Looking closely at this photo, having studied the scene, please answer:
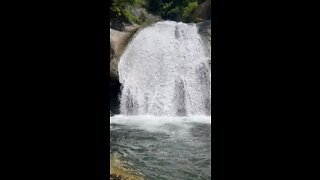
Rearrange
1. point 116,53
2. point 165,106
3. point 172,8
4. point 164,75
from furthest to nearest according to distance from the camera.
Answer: point 172,8
point 116,53
point 164,75
point 165,106

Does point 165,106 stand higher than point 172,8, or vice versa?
point 172,8

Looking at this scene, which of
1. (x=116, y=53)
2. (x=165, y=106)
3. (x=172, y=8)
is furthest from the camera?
(x=172, y=8)

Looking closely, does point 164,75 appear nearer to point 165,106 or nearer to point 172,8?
point 165,106

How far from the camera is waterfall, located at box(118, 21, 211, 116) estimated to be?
555 inches

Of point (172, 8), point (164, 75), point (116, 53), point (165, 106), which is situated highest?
point (172, 8)

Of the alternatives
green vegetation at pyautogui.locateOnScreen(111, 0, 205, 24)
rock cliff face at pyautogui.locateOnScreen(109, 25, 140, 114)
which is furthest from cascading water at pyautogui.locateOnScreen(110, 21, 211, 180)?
green vegetation at pyautogui.locateOnScreen(111, 0, 205, 24)

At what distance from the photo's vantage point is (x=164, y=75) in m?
15.3

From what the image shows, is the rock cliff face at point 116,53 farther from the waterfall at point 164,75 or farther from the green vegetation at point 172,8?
the green vegetation at point 172,8

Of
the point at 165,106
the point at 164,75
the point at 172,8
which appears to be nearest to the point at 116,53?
the point at 164,75

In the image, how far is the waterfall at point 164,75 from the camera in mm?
14102
